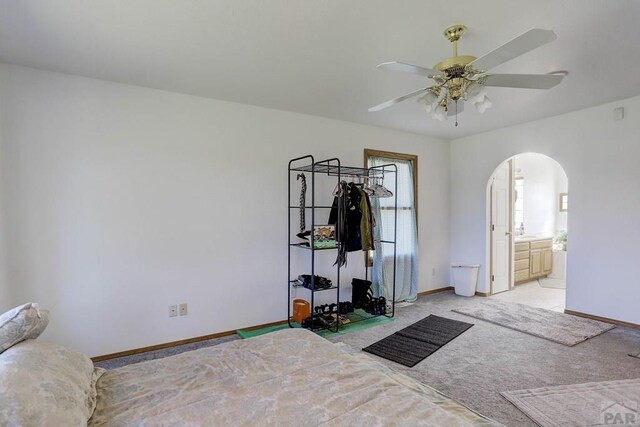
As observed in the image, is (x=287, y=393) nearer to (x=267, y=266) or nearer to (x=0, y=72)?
(x=267, y=266)

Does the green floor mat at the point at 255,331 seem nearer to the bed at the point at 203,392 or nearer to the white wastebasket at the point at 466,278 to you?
the bed at the point at 203,392

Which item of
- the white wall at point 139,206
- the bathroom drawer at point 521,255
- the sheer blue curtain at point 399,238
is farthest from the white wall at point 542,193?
the white wall at point 139,206

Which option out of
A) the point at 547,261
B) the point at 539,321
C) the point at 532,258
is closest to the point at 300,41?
the point at 539,321

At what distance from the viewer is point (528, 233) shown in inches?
270

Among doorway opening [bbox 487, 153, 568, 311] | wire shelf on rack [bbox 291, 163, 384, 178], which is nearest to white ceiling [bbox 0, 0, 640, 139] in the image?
wire shelf on rack [bbox 291, 163, 384, 178]

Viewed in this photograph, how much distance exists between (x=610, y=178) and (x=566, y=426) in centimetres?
296

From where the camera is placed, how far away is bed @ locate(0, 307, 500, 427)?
110 centimetres

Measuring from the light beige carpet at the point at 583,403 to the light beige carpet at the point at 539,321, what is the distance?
0.86 meters

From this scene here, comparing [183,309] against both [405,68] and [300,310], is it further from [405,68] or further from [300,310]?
[405,68]

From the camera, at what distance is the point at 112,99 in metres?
2.94

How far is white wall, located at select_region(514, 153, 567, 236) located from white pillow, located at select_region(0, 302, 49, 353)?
24.0 ft

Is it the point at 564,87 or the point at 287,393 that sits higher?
the point at 564,87

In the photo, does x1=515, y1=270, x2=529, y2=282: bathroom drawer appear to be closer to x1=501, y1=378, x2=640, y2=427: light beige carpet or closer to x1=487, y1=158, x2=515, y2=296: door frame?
x1=487, y1=158, x2=515, y2=296: door frame

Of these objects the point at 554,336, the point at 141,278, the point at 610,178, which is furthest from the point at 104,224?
the point at 610,178
